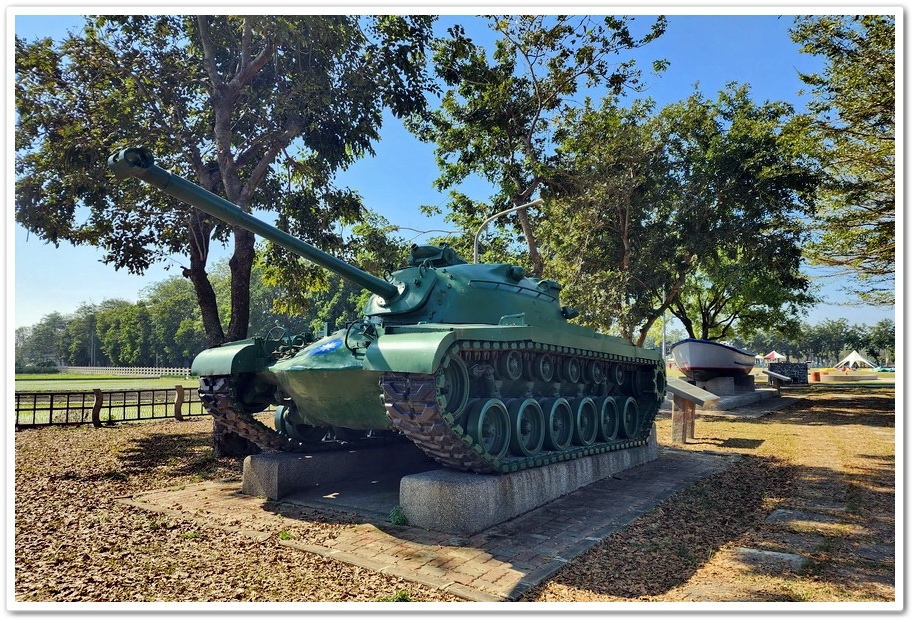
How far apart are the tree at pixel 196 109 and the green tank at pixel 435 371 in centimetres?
411

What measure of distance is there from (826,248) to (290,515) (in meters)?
13.1

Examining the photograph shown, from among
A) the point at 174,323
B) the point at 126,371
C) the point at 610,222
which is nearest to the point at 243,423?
the point at 610,222

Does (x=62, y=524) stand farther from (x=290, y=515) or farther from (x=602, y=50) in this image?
(x=602, y=50)

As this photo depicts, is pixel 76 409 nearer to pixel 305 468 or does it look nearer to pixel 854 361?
pixel 305 468

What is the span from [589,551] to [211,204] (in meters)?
5.39

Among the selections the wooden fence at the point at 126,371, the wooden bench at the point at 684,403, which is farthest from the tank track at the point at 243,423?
the wooden fence at the point at 126,371

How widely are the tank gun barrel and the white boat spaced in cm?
2284

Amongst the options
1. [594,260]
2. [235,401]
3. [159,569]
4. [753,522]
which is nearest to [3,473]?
[159,569]

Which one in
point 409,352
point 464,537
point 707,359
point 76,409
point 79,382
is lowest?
point 464,537

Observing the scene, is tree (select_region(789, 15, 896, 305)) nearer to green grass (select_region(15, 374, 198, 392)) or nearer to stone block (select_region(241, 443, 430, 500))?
stone block (select_region(241, 443, 430, 500))

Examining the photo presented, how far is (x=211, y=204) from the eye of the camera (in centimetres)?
668

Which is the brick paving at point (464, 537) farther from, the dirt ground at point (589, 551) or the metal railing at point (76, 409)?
the metal railing at point (76, 409)

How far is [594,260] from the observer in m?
24.7

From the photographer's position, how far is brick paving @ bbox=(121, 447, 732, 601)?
569 cm
